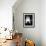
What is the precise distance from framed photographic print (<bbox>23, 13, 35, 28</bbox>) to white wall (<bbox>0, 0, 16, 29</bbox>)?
1.42 meters

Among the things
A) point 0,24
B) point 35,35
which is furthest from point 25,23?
point 0,24

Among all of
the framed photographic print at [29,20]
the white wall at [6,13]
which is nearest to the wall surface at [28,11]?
the framed photographic print at [29,20]

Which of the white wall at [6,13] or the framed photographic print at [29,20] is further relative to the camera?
the framed photographic print at [29,20]

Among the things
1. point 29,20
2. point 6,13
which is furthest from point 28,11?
point 6,13

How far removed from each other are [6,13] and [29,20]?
169 centimetres

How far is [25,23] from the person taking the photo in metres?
6.06

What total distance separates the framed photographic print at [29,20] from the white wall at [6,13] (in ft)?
4.65

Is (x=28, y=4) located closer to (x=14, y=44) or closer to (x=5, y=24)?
(x=5, y=24)

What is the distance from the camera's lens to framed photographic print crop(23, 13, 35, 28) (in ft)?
19.8

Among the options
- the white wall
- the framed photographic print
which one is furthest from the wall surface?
the white wall

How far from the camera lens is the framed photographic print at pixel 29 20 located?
6.04m

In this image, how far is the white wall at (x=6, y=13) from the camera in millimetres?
4648

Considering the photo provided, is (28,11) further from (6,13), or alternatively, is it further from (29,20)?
(6,13)

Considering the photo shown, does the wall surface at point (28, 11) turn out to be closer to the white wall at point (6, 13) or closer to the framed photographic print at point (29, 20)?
the framed photographic print at point (29, 20)
